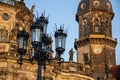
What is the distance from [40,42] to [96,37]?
116 ft

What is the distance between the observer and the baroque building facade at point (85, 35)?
40.5 meters

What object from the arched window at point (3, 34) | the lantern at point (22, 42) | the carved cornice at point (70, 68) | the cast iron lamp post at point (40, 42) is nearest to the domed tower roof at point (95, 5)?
the arched window at point (3, 34)

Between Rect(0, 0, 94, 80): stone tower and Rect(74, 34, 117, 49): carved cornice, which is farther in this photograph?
Rect(74, 34, 117, 49): carved cornice

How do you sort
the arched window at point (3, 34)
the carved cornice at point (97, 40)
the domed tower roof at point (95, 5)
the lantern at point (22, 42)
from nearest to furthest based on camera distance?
the lantern at point (22, 42) < the arched window at point (3, 34) < the carved cornice at point (97, 40) < the domed tower roof at point (95, 5)

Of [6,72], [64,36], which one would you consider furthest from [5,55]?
[64,36]

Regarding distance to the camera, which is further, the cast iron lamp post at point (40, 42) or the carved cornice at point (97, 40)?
the carved cornice at point (97, 40)

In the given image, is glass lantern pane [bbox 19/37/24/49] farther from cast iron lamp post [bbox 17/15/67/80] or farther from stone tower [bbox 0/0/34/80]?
stone tower [bbox 0/0/34/80]

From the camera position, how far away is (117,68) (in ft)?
177

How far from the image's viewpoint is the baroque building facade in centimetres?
4050

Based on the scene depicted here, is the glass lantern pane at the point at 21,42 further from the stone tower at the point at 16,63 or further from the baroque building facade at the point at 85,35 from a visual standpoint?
the baroque building facade at the point at 85,35

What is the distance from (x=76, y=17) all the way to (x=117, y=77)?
11.7 metres

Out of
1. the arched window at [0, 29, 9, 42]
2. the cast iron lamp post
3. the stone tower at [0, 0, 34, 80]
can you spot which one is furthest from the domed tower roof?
the cast iron lamp post

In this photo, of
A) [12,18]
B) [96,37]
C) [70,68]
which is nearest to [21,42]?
[70,68]

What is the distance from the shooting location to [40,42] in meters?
17.8
